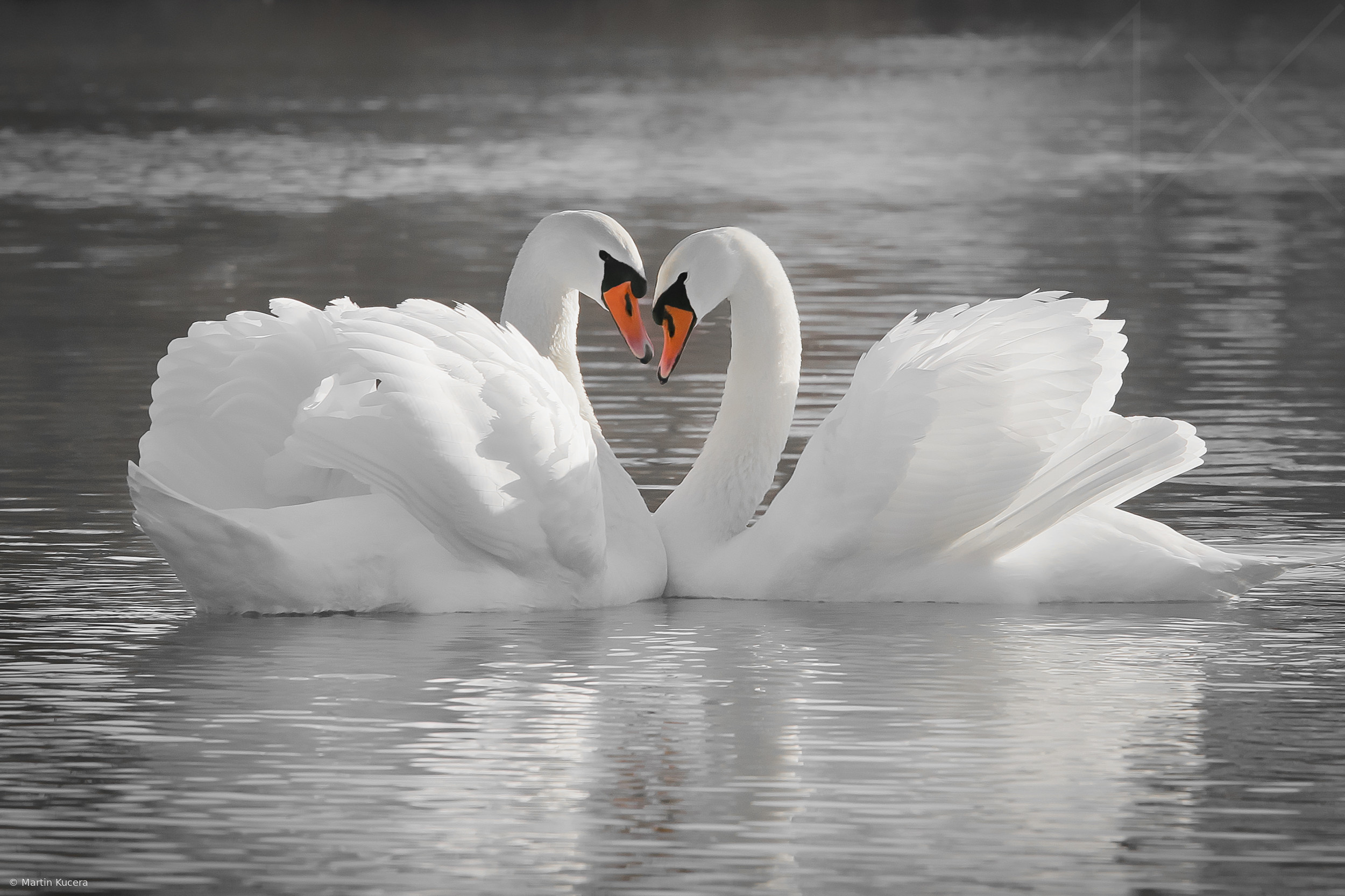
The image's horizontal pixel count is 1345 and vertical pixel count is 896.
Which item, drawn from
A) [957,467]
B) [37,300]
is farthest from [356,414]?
[37,300]

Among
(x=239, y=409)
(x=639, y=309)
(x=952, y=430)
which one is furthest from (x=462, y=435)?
(x=952, y=430)

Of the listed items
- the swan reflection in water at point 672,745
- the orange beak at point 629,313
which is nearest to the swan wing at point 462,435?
the swan reflection in water at point 672,745

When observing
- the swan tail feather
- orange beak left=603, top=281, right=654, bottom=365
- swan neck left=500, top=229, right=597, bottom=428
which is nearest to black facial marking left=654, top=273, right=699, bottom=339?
orange beak left=603, top=281, right=654, bottom=365

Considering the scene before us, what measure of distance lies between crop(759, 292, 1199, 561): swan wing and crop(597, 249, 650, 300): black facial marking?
0.93 meters

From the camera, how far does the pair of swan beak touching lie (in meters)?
9.02

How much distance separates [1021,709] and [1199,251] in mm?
15002

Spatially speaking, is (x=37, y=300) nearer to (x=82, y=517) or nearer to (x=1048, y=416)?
(x=82, y=517)

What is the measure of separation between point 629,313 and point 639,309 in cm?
6

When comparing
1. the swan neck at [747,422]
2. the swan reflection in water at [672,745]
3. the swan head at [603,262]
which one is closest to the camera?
the swan reflection in water at [672,745]

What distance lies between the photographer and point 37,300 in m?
17.2

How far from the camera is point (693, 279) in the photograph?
360 inches

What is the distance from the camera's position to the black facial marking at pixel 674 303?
9125 mm

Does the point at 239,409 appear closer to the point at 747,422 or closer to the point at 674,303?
the point at 674,303

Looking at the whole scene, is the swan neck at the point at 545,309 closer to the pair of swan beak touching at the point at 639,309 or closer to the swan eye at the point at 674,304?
the pair of swan beak touching at the point at 639,309
